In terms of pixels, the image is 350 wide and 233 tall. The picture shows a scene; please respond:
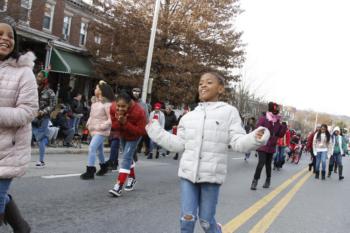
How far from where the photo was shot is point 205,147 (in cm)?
410

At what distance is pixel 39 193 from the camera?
690cm

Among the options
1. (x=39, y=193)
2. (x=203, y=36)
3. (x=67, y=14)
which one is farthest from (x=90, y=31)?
(x=39, y=193)

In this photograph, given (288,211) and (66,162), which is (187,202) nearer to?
(288,211)

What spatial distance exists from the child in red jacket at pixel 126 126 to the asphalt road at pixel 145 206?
36 centimetres

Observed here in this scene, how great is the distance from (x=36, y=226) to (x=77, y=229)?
0.44 m

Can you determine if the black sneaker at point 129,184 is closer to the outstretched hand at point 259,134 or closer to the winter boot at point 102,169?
the winter boot at point 102,169

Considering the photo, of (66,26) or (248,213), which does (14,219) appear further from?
(66,26)

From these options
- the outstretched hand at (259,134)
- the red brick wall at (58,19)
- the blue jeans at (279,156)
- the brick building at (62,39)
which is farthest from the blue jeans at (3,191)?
the red brick wall at (58,19)

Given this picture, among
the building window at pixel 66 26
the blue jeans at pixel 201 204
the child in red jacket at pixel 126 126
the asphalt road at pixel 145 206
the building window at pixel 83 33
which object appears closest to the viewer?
the blue jeans at pixel 201 204

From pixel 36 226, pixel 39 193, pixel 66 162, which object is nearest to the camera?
pixel 36 226

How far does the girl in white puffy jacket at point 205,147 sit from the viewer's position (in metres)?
4.04

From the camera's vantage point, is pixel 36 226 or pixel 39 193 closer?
pixel 36 226

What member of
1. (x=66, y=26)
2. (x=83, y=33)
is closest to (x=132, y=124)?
(x=66, y=26)

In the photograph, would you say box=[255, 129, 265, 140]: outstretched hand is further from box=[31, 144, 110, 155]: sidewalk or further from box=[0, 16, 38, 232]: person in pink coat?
box=[31, 144, 110, 155]: sidewalk
